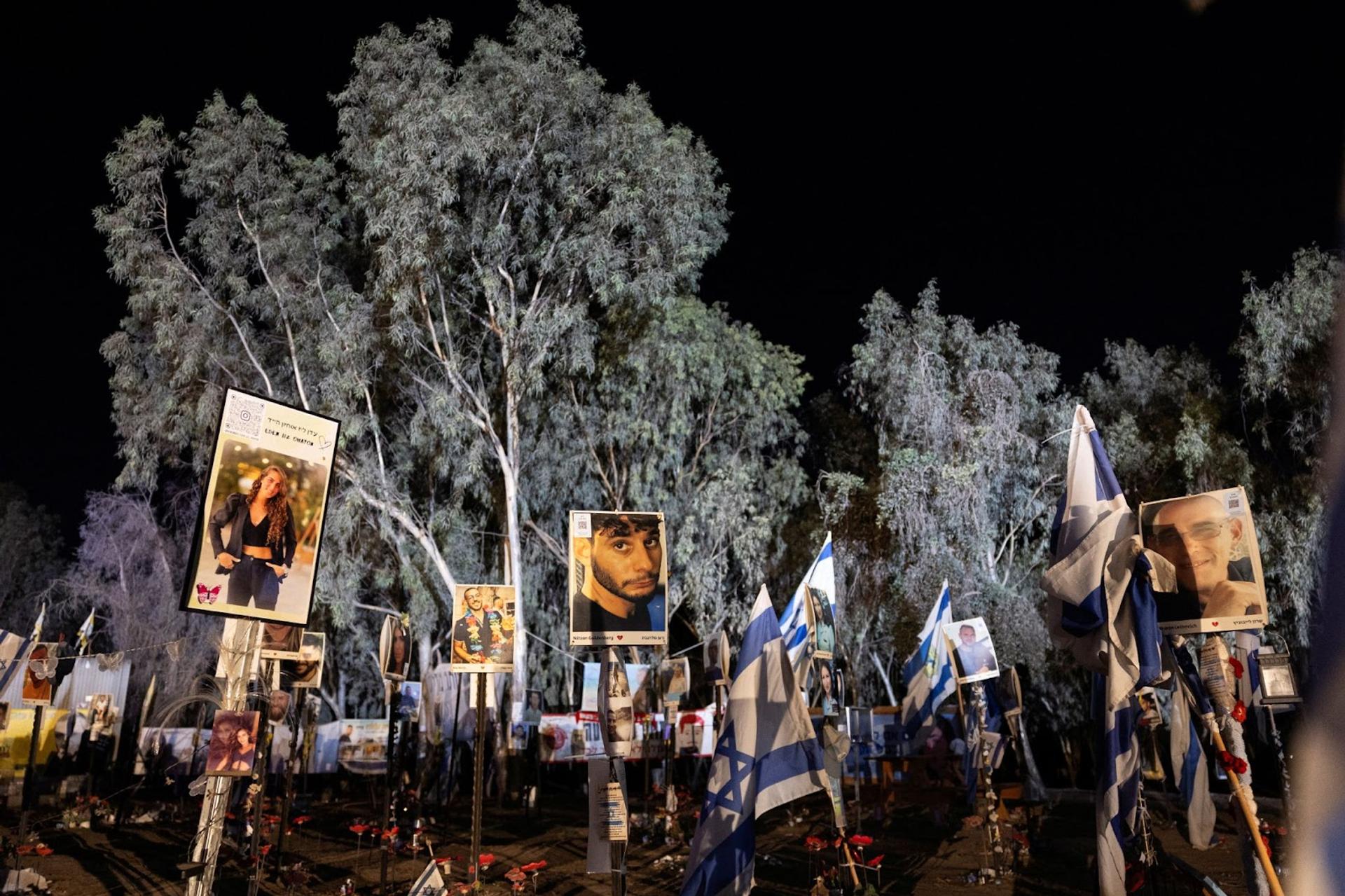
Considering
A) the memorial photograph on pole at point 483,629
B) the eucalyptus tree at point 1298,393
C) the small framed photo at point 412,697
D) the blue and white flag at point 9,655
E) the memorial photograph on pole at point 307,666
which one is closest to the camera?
the memorial photograph on pole at point 483,629

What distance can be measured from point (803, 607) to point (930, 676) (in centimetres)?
432

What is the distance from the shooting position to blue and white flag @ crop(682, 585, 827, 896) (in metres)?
6.06

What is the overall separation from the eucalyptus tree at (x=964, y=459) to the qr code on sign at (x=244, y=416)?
14.8 meters

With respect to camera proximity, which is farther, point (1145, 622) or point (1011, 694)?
point (1011, 694)

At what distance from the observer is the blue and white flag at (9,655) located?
12.5 m

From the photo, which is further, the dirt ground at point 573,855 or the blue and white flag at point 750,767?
the dirt ground at point 573,855

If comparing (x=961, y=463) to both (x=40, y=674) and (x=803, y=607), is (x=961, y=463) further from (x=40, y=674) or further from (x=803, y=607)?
(x=40, y=674)

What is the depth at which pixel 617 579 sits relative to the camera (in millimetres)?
6938

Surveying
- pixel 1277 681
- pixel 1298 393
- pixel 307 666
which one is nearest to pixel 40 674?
pixel 307 666

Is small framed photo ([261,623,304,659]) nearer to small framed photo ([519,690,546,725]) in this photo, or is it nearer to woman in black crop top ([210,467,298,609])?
woman in black crop top ([210,467,298,609])

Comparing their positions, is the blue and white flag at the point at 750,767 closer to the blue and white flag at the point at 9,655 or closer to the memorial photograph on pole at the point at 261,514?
the memorial photograph on pole at the point at 261,514

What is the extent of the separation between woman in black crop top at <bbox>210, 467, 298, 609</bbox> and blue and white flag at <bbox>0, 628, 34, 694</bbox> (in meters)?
9.75

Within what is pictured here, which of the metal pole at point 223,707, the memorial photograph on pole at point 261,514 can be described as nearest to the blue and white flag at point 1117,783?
the memorial photograph on pole at point 261,514

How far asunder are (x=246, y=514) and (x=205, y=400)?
16.2 metres
